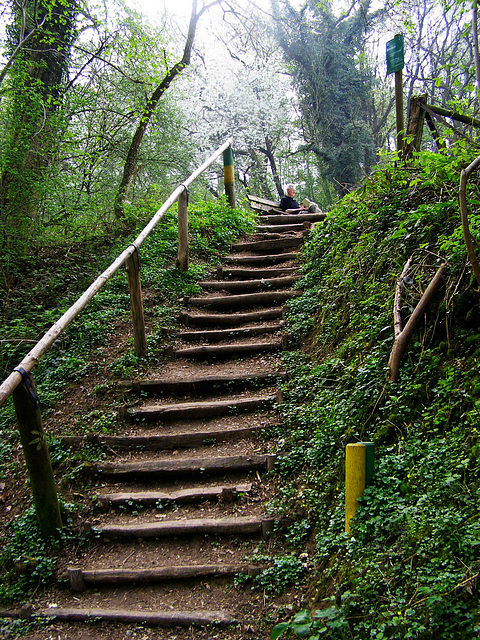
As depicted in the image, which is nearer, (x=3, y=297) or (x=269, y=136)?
(x=3, y=297)

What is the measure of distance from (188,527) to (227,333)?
7.98 ft

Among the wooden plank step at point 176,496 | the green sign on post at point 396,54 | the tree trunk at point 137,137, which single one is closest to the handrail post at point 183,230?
the tree trunk at point 137,137

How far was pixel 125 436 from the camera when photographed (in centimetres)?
387

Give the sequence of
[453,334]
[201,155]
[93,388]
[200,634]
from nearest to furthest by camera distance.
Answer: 1. [200,634]
2. [453,334]
3. [93,388]
4. [201,155]

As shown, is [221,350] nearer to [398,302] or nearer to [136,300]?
[136,300]

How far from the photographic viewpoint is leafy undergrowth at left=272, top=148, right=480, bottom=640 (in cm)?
181

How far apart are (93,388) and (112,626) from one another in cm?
219

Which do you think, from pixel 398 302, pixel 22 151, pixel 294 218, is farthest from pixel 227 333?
pixel 294 218

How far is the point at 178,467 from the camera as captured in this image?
3.48 meters

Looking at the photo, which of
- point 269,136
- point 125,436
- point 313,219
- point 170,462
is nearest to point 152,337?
point 125,436

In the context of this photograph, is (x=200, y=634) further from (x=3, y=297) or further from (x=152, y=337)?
(x=3, y=297)

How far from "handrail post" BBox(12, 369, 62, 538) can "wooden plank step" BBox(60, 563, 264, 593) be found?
36 cm

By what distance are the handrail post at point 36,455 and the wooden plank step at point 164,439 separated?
77 cm

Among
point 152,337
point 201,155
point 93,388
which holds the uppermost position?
point 201,155
